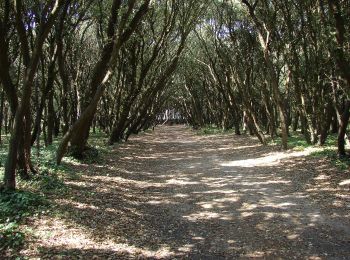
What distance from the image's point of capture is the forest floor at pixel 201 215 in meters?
6.28

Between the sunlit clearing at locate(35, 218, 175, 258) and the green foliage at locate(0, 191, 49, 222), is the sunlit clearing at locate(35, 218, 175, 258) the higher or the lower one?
the lower one

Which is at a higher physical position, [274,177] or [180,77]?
[180,77]

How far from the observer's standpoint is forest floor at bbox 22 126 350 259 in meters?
6.28

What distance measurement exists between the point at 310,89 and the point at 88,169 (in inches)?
445

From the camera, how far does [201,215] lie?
27.5ft

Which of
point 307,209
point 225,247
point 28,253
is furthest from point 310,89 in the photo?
point 28,253

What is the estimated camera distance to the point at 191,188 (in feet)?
36.6

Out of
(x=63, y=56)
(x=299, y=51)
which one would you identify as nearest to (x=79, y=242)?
(x=63, y=56)

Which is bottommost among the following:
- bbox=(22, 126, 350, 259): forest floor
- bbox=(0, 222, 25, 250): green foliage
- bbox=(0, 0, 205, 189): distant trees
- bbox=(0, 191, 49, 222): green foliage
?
bbox=(22, 126, 350, 259): forest floor

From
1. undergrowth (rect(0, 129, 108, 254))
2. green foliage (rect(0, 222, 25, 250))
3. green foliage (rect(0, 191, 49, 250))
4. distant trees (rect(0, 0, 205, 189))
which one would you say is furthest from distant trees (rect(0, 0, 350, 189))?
green foliage (rect(0, 222, 25, 250))

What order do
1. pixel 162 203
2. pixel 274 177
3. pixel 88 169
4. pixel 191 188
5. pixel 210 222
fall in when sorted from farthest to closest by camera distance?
pixel 88 169
pixel 274 177
pixel 191 188
pixel 162 203
pixel 210 222

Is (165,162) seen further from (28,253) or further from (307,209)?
(28,253)

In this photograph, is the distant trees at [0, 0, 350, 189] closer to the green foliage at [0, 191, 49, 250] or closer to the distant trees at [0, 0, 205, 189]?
the distant trees at [0, 0, 205, 189]

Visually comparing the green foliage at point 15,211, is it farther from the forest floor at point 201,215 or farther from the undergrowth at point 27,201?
the forest floor at point 201,215
